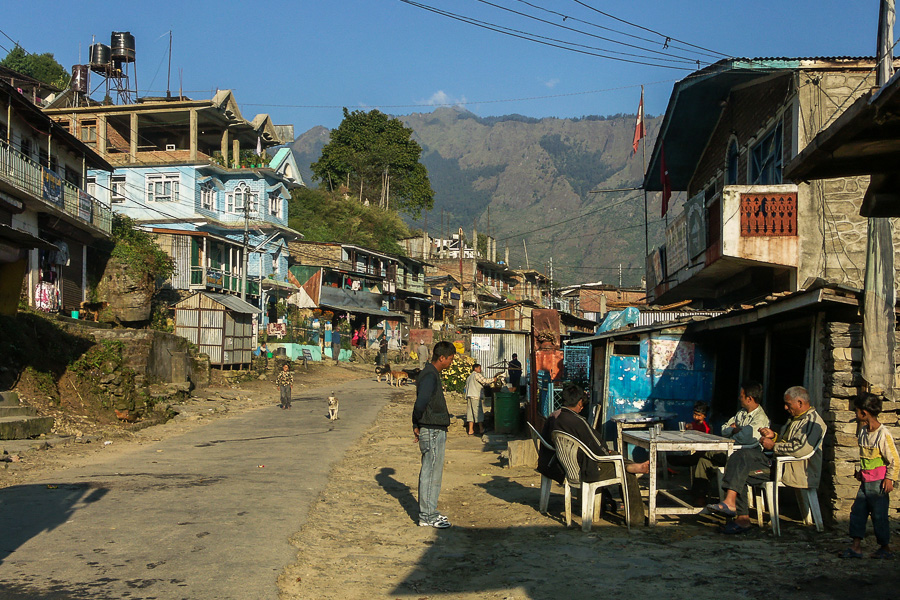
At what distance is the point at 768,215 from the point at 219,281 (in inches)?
1283

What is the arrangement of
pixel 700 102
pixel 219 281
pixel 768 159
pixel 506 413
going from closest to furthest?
pixel 768 159 → pixel 700 102 → pixel 506 413 → pixel 219 281

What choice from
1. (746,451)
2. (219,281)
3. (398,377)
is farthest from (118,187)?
(746,451)

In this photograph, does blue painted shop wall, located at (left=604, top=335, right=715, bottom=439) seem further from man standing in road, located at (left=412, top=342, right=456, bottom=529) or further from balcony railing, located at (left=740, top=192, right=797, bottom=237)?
man standing in road, located at (left=412, top=342, right=456, bottom=529)

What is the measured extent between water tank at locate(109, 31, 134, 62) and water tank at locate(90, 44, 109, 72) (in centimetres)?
48

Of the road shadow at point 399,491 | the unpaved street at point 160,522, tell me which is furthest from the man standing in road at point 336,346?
the road shadow at point 399,491

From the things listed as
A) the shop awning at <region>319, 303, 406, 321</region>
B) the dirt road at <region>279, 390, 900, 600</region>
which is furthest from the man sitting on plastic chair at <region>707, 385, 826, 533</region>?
the shop awning at <region>319, 303, 406, 321</region>

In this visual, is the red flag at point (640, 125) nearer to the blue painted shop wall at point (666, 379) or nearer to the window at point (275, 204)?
the blue painted shop wall at point (666, 379)

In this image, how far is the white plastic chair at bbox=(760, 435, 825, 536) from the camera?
7.46 metres

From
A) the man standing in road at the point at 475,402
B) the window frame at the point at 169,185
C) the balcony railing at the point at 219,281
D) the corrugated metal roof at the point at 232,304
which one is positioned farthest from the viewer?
the window frame at the point at 169,185

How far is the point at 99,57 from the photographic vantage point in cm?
4828

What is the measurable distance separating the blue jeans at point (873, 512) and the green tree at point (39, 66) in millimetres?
66668

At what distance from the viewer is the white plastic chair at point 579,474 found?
309 inches

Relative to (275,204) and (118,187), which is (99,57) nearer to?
(118,187)

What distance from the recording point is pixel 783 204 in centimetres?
1335
